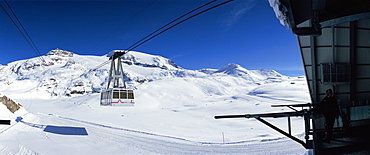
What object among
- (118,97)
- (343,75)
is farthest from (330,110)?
(118,97)

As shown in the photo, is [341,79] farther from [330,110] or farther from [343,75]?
[330,110]

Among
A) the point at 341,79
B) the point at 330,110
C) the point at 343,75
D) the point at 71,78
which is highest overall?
the point at 71,78

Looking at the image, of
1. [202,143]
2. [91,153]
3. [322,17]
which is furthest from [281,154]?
[91,153]

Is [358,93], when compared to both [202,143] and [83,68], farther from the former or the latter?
[83,68]

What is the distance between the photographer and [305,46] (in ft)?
35.8

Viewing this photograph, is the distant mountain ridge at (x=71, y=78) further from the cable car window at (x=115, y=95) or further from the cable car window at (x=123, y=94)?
the cable car window at (x=115, y=95)

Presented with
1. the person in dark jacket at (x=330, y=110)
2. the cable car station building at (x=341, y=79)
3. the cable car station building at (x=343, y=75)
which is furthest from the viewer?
the cable car station building at (x=343, y=75)

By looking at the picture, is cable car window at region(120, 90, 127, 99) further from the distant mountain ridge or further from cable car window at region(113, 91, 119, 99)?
the distant mountain ridge

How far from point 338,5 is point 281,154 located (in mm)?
7117

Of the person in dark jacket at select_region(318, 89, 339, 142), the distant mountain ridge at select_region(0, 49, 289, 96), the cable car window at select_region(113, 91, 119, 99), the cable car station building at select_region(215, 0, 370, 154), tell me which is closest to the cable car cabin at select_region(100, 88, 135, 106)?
the cable car window at select_region(113, 91, 119, 99)

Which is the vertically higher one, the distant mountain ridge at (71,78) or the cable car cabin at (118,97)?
the distant mountain ridge at (71,78)

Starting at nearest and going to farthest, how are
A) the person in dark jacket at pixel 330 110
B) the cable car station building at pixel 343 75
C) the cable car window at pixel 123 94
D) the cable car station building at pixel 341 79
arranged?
the person in dark jacket at pixel 330 110 → the cable car station building at pixel 341 79 → the cable car station building at pixel 343 75 → the cable car window at pixel 123 94

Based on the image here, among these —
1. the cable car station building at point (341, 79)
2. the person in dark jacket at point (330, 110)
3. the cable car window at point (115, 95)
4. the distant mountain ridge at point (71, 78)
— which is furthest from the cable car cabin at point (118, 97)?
the distant mountain ridge at point (71, 78)

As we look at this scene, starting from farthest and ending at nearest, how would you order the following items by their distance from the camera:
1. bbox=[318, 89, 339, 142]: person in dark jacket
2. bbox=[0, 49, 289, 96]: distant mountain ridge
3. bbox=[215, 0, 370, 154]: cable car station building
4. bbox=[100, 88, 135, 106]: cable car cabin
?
bbox=[0, 49, 289, 96]: distant mountain ridge → bbox=[100, 88, 135, 106]: cable car cabin → bbox=[215, 0, 370, 154]: cable car station building → bbox=[318, 89, 339, 142]: person in dark jacket
